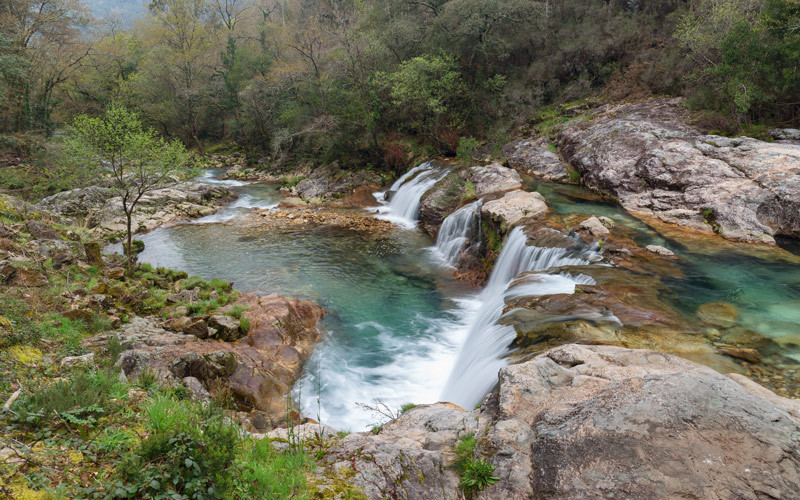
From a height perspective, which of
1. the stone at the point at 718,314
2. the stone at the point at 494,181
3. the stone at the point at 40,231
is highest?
the stone at the point at 494,181

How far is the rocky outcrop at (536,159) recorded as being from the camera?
19.2 m

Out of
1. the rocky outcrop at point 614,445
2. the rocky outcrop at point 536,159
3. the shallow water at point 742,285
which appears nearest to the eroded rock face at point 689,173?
the rocky outcrop at point 536,159

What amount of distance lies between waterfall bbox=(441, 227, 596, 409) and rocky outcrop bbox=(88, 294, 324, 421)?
3.74 metres

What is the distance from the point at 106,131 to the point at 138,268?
4288 mm

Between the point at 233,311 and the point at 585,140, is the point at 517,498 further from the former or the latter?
the point at 585,140

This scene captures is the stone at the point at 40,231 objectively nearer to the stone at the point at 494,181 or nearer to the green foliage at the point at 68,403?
the green foliage at the point at 68,403

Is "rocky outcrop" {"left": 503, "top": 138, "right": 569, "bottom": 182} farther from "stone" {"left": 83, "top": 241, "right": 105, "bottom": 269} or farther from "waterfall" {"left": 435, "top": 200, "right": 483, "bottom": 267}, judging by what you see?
"stone" {"left": 83, "top": 241, "right": 105, "bottom": 269}

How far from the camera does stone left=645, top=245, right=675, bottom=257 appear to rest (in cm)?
1067

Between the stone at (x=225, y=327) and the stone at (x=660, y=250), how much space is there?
11.5 metres

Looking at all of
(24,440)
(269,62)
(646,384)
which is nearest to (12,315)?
(24,440)

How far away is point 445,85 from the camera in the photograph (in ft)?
78.1

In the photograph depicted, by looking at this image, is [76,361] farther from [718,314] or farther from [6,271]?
[718,314]

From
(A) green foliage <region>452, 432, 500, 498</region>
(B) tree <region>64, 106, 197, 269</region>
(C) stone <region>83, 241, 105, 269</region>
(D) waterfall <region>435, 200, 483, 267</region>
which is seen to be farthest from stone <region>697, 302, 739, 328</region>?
(C) stone <region>83, 241, 105, 269</region>

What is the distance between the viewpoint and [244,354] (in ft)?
28.6
